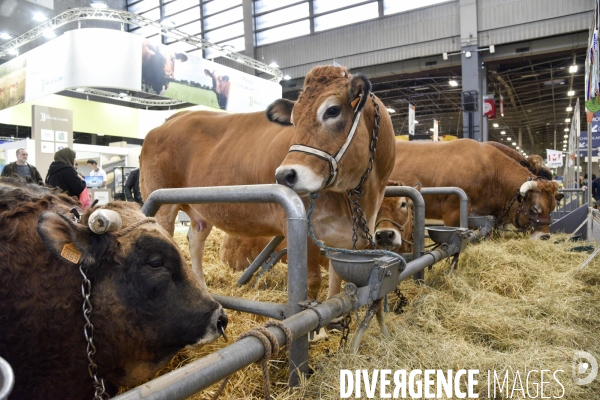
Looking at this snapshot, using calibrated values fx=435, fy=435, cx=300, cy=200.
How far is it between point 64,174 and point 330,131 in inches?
197

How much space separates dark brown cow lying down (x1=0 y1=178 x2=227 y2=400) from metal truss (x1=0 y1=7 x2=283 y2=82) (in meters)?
12.4

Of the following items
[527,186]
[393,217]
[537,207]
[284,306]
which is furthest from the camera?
[537,207]

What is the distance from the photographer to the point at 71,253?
4.84ft

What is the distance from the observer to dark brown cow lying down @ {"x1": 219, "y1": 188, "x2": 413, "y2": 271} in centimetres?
352

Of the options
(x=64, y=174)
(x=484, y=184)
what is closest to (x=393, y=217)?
(x=484, y=184)

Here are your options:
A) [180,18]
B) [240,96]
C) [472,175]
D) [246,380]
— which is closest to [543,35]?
[240,96]

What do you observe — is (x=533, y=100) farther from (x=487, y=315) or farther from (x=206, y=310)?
(x=206, y=310)

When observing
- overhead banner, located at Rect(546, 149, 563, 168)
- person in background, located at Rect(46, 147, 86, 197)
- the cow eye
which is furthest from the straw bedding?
overhead banner, located at Rect(546, 149, 563, 168)

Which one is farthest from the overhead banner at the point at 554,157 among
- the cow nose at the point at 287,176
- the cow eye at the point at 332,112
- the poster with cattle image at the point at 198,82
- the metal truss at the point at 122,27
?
the cow nose at the point at 287,176

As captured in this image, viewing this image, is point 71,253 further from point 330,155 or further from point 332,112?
point 332,112

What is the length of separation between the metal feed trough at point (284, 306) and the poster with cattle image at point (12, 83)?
47.1ft

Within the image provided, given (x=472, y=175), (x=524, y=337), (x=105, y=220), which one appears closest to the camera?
(x=105, y=220)

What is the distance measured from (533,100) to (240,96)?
17593 millimetres

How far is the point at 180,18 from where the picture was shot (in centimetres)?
2352
